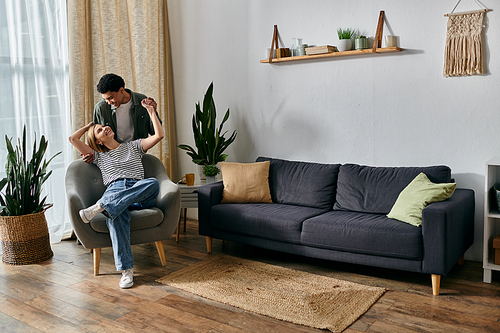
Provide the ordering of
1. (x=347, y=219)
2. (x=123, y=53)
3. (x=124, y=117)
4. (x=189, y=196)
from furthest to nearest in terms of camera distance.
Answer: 1. (x=123, y=53)
2. (x=189, y=196)
3. (x=124, y=117)
4. (x=347, y=219)

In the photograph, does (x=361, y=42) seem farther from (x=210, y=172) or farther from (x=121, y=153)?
(x=121, y=153)

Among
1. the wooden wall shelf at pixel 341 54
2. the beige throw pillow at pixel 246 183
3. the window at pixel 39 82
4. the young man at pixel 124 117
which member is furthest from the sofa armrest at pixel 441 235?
the window at pixel 39 82

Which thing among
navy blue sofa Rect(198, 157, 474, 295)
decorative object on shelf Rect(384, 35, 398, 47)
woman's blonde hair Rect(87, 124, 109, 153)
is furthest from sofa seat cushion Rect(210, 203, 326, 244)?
decorative object on shelf Rect(384, 35, 398, 47)

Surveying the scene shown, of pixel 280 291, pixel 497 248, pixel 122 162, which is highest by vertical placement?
pixel 122 162

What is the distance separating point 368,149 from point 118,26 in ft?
8.72

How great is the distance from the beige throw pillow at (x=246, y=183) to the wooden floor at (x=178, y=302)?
0.51 m

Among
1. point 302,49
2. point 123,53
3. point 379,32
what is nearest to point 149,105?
point 123,53

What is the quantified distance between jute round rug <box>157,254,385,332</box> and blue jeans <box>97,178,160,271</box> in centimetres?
31

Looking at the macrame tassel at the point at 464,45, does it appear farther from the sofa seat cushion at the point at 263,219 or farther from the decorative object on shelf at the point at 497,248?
the sofa seat cushion at the point at 263,219

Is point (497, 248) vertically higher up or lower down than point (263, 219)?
lower down

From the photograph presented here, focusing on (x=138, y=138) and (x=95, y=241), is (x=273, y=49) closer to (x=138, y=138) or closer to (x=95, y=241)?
(x=138, y=138)

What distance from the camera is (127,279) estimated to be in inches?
118

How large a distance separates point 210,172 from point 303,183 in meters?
0.93

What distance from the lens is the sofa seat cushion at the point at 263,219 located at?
10.6ft
